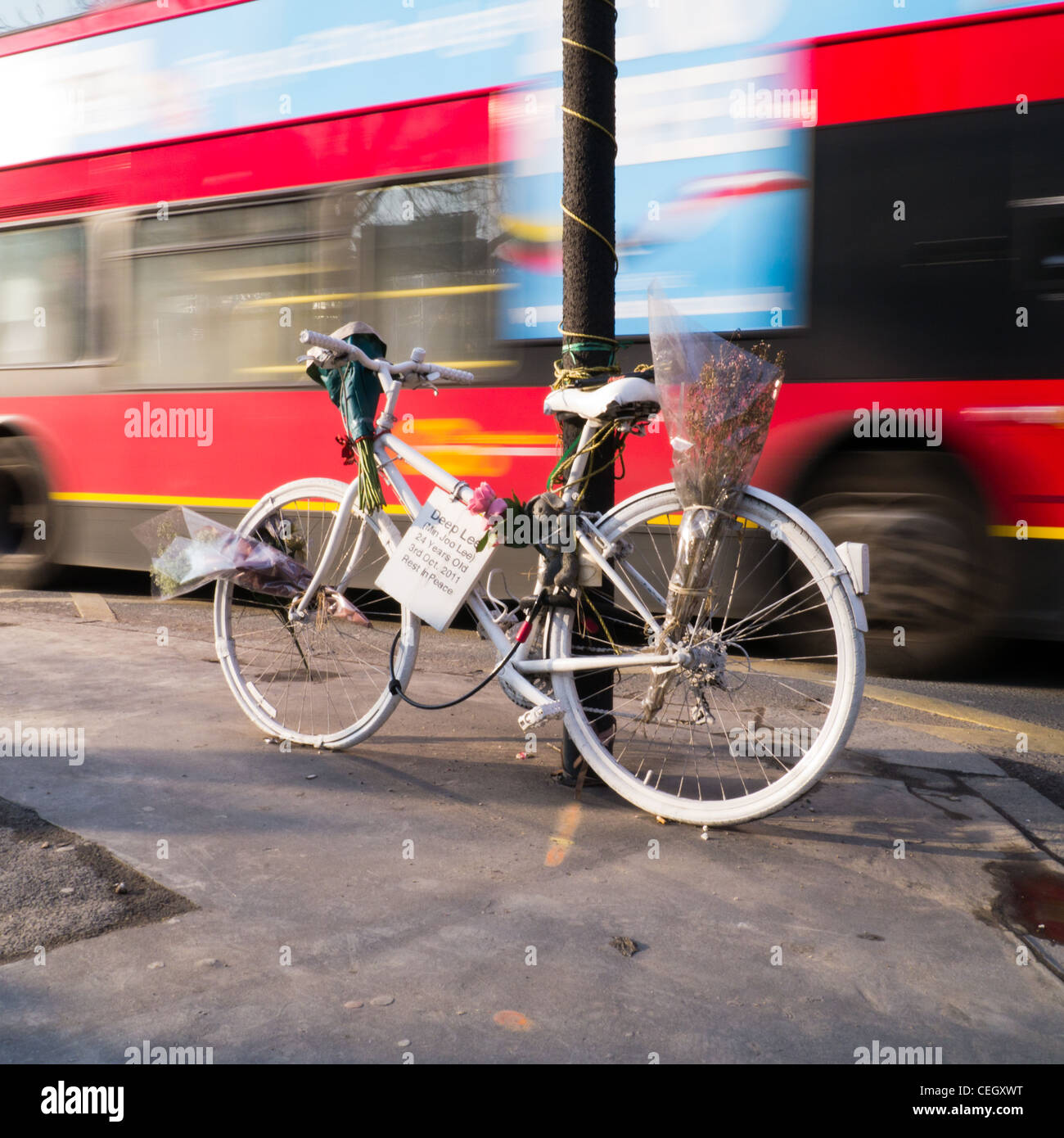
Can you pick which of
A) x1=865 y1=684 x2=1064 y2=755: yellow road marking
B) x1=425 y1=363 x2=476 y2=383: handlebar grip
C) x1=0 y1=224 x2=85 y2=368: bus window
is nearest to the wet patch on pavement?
x1=425 y1=363 x2=476 y2=383: handlebar grip

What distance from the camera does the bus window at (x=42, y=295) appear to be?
7.64 metres

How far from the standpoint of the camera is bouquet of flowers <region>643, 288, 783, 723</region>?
3.00 meters

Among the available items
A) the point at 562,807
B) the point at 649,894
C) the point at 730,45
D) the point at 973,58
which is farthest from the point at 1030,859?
the point at 730,45

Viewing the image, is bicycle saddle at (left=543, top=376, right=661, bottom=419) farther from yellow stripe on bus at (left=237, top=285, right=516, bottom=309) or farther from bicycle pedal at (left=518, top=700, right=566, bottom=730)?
yellow stripe on bus at (left=237, top=285, right=516, bottom=309)

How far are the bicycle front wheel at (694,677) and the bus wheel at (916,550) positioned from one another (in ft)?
5.92

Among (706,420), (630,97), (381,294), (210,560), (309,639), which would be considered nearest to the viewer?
(706,420)

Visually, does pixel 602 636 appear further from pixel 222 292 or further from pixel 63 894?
pixel 222 292

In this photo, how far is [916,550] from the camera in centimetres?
536

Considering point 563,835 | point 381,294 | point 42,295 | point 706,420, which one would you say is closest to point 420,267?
point 381,294

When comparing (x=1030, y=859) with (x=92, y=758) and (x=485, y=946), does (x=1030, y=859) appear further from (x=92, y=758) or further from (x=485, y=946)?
(x=92, y=758)

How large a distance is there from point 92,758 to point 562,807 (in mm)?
1587

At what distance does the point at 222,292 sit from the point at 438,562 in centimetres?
428

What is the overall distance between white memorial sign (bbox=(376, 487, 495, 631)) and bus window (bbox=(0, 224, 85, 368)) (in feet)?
16.9
